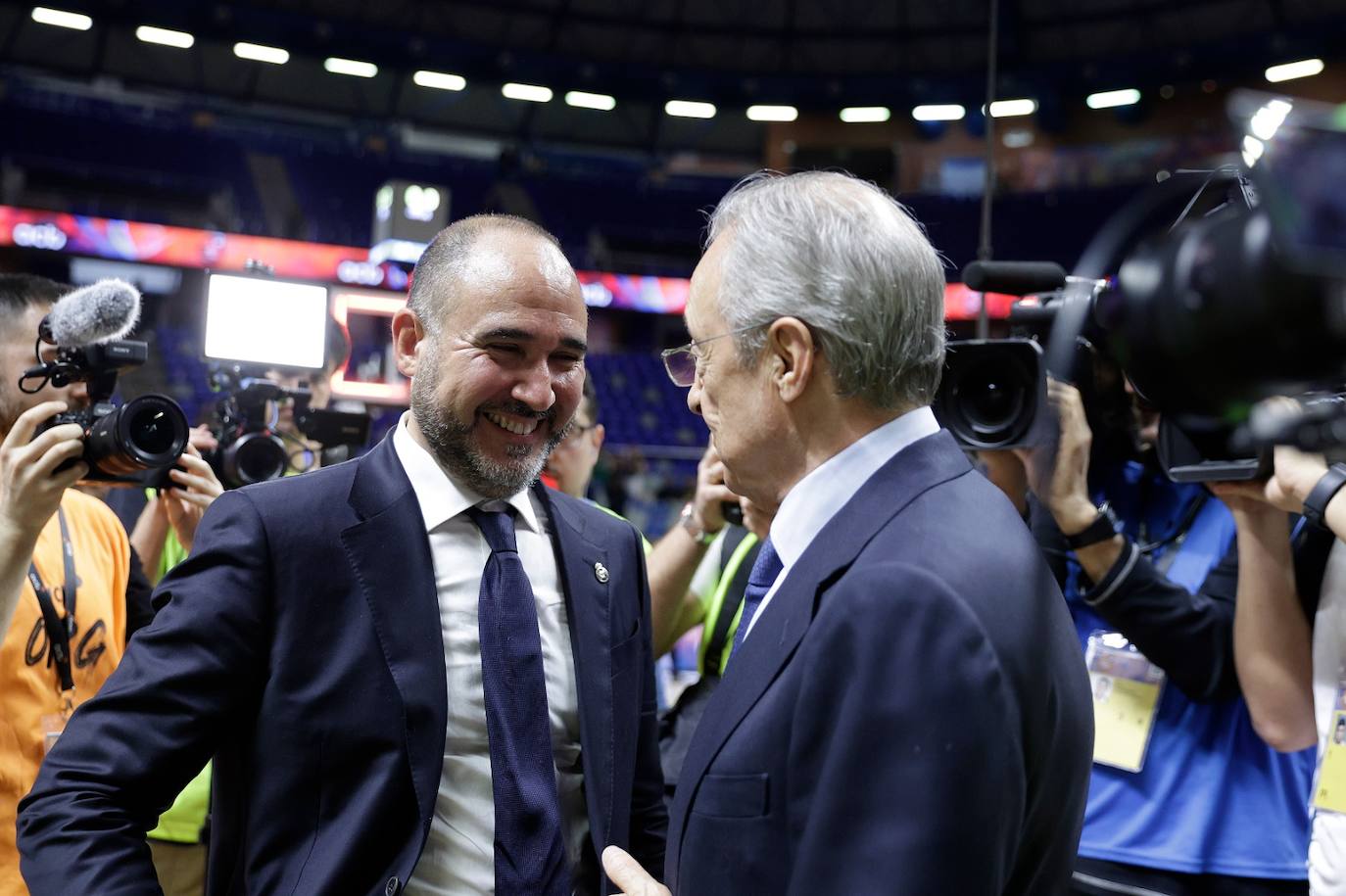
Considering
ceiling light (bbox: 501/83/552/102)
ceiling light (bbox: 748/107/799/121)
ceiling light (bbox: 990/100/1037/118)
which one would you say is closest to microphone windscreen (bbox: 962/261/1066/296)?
ceiling light (bbox: 990/100/1037/118)

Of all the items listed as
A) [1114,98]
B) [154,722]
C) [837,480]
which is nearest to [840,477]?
[837,480]

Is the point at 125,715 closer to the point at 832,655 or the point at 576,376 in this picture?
the point at 576,376

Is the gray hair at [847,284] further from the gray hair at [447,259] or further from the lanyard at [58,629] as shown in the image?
the lanyard at [58,629]

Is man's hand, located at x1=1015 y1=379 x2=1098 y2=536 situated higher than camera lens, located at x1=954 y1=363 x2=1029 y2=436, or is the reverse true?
camera lens, located at x1=954 y1=363 x2=1029 y2=436

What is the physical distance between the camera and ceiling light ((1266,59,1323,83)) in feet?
45.8

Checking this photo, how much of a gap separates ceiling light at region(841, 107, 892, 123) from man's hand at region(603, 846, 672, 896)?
1658 cm

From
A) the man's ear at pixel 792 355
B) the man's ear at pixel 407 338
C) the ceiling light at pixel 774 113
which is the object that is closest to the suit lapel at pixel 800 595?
the man's ear at pixel 792 355

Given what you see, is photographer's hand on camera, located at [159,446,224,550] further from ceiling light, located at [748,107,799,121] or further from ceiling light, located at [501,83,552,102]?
ceiling light, located at [748,107,799,121]

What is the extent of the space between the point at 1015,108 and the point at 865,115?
2282mm

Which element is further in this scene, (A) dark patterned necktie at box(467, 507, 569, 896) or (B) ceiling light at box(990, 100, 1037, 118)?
(B) ceiling light at box(990, 100, 1037, 118)

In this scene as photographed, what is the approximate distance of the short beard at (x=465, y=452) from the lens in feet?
5.10

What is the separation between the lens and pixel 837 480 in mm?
1123

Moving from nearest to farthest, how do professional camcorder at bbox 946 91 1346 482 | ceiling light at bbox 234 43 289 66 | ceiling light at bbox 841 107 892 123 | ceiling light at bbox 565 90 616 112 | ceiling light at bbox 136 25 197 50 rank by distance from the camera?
professional camcorder at bbox 946 91 1346 482 → ceiling light at bbox 136 25 197 50 → ceiling light at bbox 234 43 289 66 → ceiling light at bbox 565 90 616 112 → ceiling light at bbox 841 107 892 123

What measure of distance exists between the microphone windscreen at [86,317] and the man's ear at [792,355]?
3.97 feet
